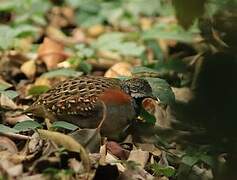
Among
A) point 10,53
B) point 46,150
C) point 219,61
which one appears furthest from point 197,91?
point 10,53

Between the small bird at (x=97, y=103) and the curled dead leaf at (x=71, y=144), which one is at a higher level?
the curled dead leaf at (x=71, y=144)

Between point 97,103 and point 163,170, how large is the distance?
63 cm

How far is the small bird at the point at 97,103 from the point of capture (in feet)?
13.6

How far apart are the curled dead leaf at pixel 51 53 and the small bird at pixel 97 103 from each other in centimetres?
170

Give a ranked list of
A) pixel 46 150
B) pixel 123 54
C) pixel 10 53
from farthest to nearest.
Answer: pixel 123 54
pixel 10 53
pixel 46 150

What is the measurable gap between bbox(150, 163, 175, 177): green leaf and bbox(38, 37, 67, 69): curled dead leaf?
Answer: 2384mm

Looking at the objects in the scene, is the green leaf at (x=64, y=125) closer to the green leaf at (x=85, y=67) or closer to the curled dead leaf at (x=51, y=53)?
the green leaf at (x=85, y=67)

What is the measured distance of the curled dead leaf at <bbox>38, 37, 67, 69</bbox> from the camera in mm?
6060

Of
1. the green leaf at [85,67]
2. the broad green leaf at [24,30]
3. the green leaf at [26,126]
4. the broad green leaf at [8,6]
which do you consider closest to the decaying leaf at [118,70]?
the green leaf at [85,67]

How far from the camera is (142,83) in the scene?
429 centimetres

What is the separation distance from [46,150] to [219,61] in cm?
146

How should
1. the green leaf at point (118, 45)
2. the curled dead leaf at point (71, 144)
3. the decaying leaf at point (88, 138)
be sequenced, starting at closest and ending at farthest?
1. the curled dead leaf at point (71, 144)
2. the decaying leaf at point (88, 138)
3. the green leaf at point (118, 45)

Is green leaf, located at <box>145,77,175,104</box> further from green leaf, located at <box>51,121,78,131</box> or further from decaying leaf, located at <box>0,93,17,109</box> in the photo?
decaying leaf, located at <box>0,93,17,109</box>

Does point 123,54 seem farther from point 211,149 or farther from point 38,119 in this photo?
point 211,149
